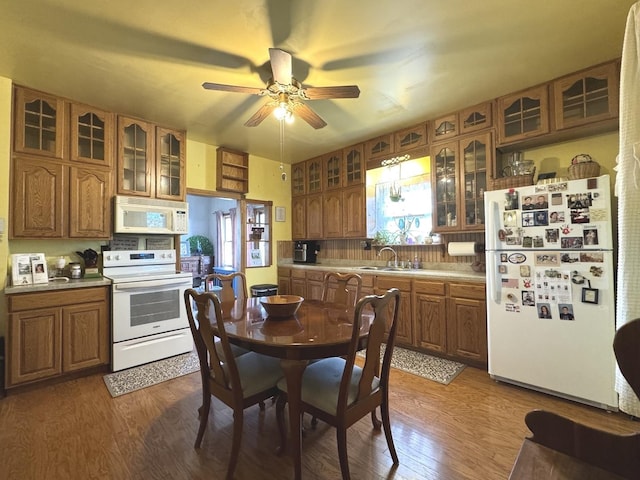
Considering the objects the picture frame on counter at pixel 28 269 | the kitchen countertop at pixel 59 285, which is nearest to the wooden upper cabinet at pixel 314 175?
the kitchen countertop at pixel 59 285

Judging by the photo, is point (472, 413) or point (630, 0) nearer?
point (630, 0)

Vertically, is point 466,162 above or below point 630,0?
below

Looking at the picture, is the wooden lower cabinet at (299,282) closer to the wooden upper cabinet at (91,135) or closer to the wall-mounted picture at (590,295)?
the wooden upper cabinet at (91,135)

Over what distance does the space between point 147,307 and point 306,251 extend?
8.22 feet

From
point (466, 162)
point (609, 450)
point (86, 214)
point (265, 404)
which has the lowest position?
point (265, 404)

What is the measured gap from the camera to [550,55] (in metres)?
2.26

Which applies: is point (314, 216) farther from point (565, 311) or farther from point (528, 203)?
point (565, 311)

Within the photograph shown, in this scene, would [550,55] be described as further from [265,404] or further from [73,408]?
[73,408]

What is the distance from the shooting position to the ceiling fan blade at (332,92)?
2.10 metres

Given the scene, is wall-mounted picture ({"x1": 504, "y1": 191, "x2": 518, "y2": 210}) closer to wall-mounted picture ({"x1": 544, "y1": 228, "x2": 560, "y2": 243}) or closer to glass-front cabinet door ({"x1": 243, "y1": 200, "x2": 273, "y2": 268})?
wall-mounted picture ({"x1": 544, "y1": 228, "x2": 560, "y2": 243})

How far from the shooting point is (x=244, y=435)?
1912 millimetres

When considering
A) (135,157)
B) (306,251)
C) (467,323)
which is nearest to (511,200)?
(467,323)

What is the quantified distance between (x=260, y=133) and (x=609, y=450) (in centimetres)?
388

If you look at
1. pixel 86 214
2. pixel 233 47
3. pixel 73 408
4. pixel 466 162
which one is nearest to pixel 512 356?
pixel 466 162
